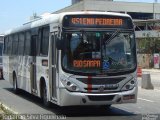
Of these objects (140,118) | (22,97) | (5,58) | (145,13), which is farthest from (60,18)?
(145,13)

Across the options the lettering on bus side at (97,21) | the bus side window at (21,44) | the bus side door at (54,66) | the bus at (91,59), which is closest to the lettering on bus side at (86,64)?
the bus at (91,59)

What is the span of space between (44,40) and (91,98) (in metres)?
3.32

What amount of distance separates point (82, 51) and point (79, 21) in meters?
0.92

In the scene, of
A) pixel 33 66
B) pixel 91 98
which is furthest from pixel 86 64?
pixel 33 66

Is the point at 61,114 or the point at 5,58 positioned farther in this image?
the point at 5,58

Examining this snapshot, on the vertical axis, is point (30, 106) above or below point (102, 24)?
below

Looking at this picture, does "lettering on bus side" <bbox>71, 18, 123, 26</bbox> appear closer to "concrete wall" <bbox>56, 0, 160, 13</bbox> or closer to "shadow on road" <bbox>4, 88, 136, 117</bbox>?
"shadow on road" <bbox>4, 88, 136, 117</bbox>

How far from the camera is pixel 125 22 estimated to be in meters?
14.4

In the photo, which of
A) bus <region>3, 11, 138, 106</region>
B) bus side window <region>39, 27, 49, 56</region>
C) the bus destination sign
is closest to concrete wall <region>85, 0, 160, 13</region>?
bus side window <region>39, 27, 49, 56</region>

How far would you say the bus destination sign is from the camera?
1393 cm

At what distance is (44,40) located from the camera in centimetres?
1586

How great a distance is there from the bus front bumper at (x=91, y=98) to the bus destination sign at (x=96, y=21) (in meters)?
2.01

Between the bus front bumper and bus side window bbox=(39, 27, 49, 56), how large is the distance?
2.37 metres

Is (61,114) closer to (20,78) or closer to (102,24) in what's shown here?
(102,24)
